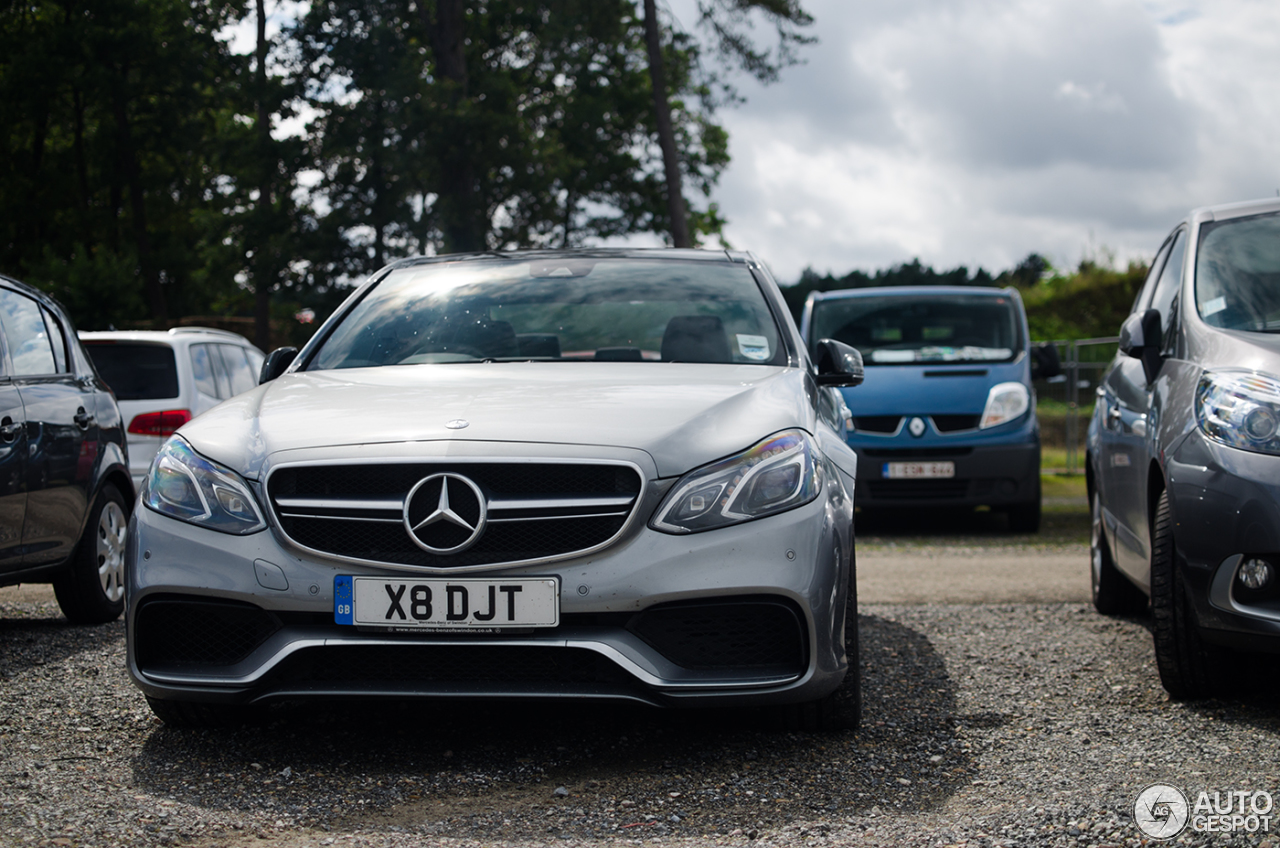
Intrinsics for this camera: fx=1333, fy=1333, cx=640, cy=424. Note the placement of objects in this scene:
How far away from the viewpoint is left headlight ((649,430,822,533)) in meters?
3.52

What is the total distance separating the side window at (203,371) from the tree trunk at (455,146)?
18.5 meters

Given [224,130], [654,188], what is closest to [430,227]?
[224,130]

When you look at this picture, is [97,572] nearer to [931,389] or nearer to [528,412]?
[528,412]

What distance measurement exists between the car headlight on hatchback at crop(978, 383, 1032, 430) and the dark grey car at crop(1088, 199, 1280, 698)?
17.5 feet

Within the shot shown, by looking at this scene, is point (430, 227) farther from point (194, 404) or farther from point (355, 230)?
point (194, 404)

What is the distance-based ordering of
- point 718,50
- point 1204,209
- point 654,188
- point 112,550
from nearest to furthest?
1. point 1204,209
2. point 112,550
3. point 718,50
4. point 654,188

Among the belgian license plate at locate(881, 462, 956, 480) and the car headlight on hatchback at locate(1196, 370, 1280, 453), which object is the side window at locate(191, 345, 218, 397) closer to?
the belgian license plate at locate(881, 462, 956, 480)

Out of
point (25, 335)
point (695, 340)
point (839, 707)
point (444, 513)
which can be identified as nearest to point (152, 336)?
point (25, 335)

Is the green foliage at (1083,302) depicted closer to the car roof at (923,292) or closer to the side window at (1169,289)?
the car roof at (923,292)

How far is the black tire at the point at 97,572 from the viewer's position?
6258 millimetres

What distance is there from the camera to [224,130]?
31.6 meters

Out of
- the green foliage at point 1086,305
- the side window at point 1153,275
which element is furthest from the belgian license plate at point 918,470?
the green foliage at point 1086,305

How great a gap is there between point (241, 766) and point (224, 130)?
3025 cm

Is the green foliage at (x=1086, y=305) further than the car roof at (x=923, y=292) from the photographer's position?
Yes
